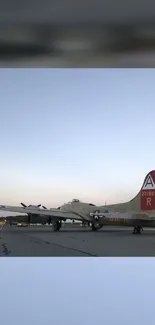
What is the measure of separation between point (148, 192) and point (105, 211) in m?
2.90

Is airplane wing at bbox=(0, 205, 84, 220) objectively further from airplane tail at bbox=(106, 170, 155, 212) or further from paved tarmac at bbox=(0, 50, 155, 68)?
paved tarmac at bbox=(0, 50, 155, 68)

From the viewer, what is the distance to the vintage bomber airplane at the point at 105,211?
21.3 metres

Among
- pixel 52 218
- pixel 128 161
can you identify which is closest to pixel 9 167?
pixel 52 218

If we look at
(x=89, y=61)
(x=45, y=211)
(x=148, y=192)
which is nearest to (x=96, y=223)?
(x=45, y=211)

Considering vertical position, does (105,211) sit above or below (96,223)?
above

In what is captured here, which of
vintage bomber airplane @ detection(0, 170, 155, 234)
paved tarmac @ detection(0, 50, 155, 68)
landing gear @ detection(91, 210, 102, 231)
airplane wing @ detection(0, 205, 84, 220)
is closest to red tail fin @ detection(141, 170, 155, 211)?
vintage bomber airplane @ detection(0, 170, 155, 234)

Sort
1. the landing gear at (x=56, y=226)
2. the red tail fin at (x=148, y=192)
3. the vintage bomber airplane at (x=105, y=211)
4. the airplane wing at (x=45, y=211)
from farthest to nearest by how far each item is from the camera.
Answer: the red tail fin at (x=148, y=192)
the airplane wing at (x=45, y=211)
the landing gear at (x=56, y=226)
the vintage bomber airplane at (x=105, y=211)

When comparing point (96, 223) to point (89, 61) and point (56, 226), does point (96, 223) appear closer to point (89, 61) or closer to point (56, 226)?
point (56, 226)

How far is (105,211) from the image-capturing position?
2356cm

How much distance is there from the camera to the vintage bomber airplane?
2130cm

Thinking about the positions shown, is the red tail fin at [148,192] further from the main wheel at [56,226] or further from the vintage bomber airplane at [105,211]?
the main wheel at [56,226]

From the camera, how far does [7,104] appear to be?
16312 mm

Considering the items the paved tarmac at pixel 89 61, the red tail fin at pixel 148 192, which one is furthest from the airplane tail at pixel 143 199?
the paved tarmac at pixel 89 61

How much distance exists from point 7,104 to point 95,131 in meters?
6.78
